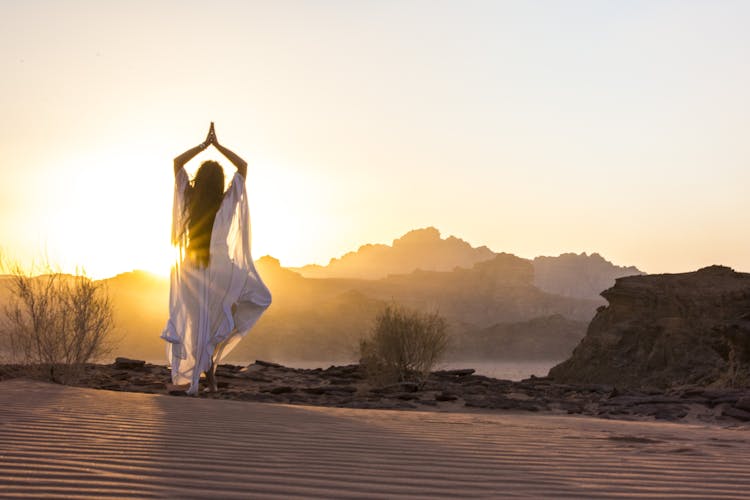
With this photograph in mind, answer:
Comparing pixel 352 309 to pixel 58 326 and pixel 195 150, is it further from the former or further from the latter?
pixel 195 150

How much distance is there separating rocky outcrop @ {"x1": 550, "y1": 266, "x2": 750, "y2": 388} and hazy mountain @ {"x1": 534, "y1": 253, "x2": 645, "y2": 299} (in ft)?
308

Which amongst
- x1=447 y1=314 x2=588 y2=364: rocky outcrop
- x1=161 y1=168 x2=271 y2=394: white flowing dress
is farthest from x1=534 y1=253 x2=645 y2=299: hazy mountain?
x1=161 y1=168 x2=271 y2=394: white flowing dress

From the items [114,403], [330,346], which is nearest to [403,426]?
[114,403]

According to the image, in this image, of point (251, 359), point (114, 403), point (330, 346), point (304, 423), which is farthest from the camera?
point (330, 346)

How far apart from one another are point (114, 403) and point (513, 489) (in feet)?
13.8

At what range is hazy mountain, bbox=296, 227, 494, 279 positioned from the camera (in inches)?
5118

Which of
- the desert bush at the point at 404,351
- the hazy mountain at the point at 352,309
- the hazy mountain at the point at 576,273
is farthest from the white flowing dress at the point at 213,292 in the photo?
the hazy mountain at the point at 576,273

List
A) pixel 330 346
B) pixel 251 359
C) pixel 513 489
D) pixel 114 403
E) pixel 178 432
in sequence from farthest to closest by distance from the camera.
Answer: pixel 330 346 < pixel 251 359 < pixel 114 403 < pixel 178 432 < pixel 513 489

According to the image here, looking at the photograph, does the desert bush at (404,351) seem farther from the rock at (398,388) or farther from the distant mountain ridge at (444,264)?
the distant mountain ridge at (444,264)

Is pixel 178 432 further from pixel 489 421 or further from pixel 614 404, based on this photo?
pixel 614 404

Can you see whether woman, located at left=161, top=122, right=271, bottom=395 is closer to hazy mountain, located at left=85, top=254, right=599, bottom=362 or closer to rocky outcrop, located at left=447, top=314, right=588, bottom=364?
hazy mountain, located at left=85, top=254, right=599, bottom=362

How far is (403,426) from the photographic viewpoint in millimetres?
6297

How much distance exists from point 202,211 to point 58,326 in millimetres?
2846

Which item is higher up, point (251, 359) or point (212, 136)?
point (212, 136)
